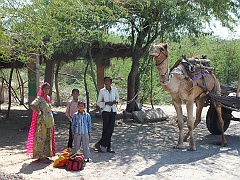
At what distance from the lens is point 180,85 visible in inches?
319

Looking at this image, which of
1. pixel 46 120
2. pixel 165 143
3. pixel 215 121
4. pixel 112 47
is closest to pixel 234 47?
pixel 112 47

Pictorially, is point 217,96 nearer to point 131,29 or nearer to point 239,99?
point 239,99

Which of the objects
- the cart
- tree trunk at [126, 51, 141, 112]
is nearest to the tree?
tree trunk at [126, 51, 141, 112]

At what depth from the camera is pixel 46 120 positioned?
6.64 meters

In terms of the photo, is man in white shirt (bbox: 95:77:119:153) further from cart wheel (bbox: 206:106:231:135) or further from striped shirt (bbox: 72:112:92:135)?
cart wheel (bbox: 206:106:231:135)

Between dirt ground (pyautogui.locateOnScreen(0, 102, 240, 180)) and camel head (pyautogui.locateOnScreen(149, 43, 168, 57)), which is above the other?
camel head (pyautogui.locateOnScreen(149, 43, 168, 57))

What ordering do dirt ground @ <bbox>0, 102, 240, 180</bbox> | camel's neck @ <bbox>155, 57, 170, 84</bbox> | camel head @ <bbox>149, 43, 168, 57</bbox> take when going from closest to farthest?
dirt ground @ <bbox>0, 102, 240, 180</bbox>
camel head @ <bbox>149, 43, 168, 57</bbox>
camel's neck @ <bbox>155, 57, 170, 84</bbox>

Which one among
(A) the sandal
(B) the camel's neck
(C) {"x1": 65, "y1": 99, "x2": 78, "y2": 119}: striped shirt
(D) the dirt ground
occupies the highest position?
(B) the camel's neck

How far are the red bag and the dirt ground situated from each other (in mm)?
103

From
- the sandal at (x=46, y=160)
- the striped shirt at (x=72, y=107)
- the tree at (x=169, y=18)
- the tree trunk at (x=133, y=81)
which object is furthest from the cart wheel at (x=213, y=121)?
the sandal at (x=46, y=160)

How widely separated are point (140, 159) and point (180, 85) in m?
1.93

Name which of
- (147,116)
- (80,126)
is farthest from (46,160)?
(147,116)

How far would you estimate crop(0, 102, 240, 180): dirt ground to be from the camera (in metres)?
6.11

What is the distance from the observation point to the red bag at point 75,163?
6277 millimetres
